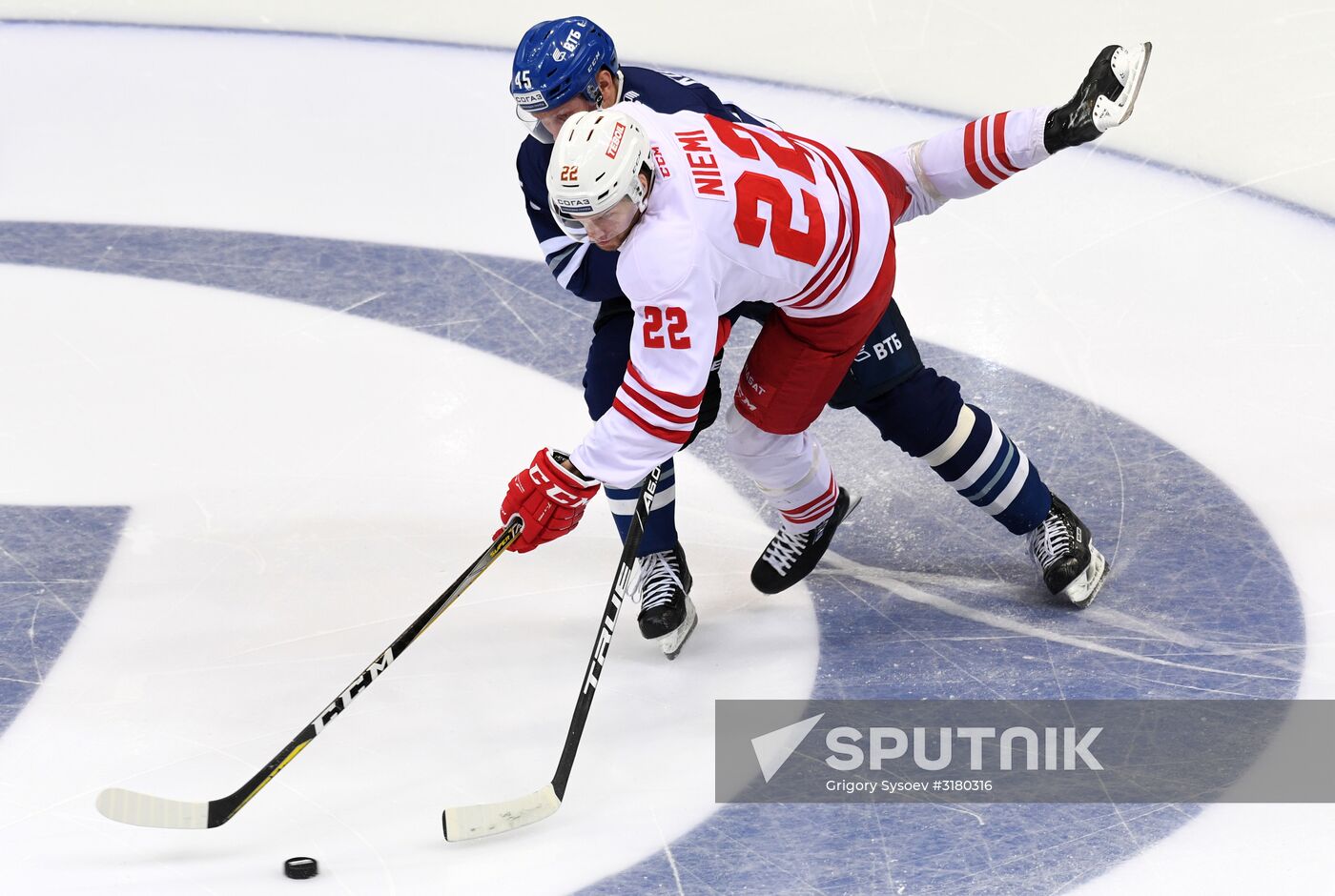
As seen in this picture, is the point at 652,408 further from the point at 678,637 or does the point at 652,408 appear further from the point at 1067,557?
the point at 1067,557

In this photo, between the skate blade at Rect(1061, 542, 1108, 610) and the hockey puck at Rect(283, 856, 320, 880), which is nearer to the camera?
the hockey puck at Rect(283, 856, 320, 880)

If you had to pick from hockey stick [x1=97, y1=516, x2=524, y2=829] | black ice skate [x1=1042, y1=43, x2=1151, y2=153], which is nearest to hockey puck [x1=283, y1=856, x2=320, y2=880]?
hockey stick [x1=97, y1=516, x2=524, y2=829]

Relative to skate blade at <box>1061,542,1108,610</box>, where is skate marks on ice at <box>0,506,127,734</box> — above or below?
below

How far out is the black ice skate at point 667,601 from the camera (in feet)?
10.6

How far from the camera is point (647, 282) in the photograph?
104 inches

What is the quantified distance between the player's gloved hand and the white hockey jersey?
39 mm

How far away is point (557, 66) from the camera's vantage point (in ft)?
10.1

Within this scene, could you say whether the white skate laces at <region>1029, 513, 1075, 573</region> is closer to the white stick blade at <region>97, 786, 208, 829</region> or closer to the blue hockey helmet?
the blue hockey helmet

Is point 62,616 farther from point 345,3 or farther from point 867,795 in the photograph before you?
point 345,3

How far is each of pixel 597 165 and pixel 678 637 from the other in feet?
3.51

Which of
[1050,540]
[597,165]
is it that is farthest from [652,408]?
[1050,540]

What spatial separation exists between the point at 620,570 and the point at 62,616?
1.20 meters

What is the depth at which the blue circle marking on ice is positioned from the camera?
2.66 m

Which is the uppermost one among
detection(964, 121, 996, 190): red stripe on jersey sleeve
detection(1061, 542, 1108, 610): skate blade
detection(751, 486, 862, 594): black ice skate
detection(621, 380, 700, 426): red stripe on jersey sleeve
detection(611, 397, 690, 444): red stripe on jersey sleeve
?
detection(964, 121, 996, 190): red stripe on jersey sleeve
